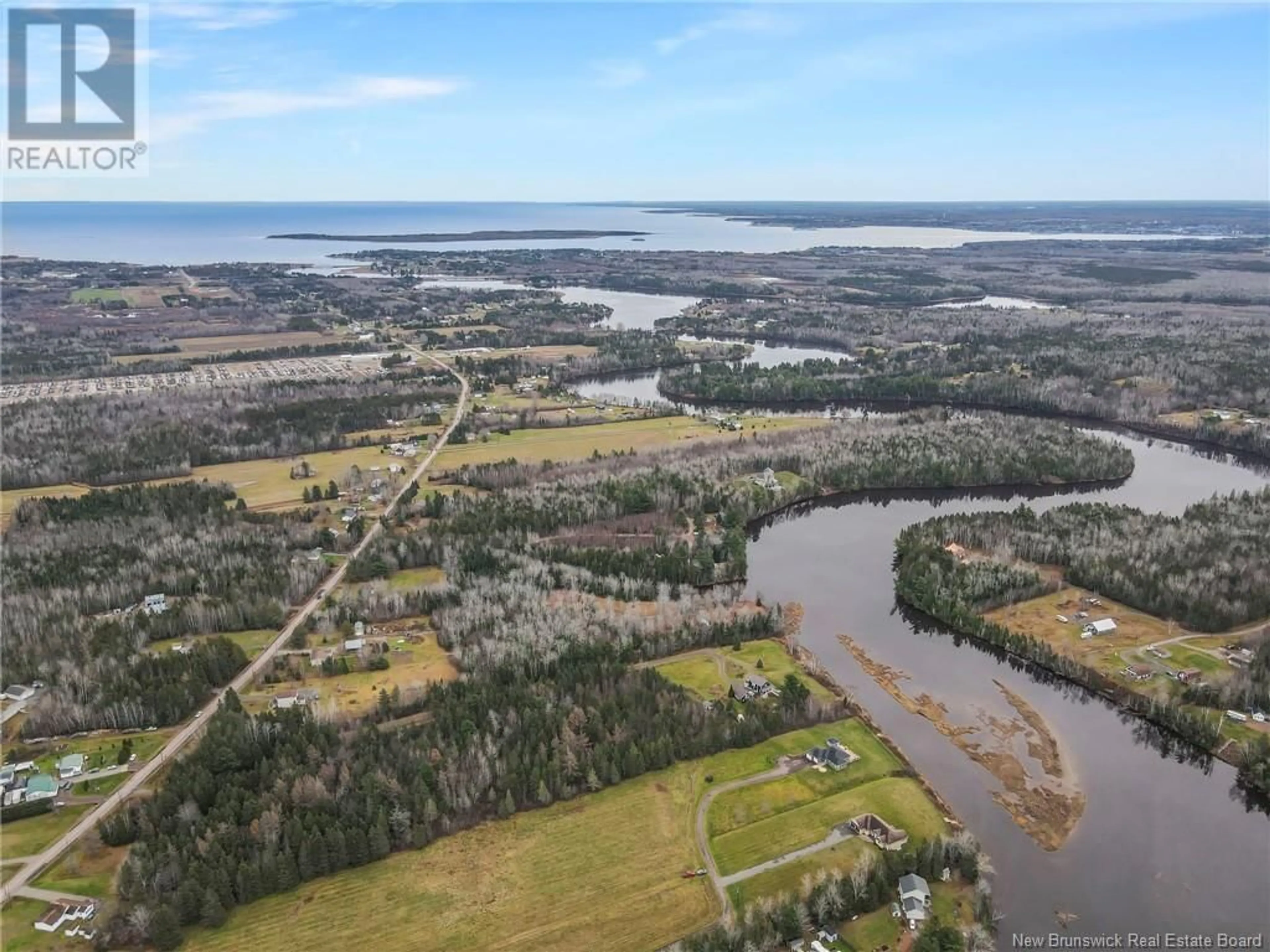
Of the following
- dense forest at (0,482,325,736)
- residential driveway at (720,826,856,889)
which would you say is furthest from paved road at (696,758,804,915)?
dense forest at (0,482,325,736)

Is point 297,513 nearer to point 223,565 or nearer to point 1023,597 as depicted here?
point 223,565

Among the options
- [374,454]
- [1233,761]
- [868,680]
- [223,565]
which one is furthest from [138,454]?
[1233,761]

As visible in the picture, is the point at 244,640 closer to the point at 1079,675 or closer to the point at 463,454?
the point at 463,454

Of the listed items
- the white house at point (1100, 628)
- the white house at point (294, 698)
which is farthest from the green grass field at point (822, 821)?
the white house at point (294, 698)

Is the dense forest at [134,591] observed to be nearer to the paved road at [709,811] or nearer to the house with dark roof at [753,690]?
the paved road at [709,811]

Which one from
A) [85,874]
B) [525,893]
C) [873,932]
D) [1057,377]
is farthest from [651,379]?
[873,932]

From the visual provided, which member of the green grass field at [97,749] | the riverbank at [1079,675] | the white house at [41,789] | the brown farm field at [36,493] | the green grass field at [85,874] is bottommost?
the green grass field at [85,874]
